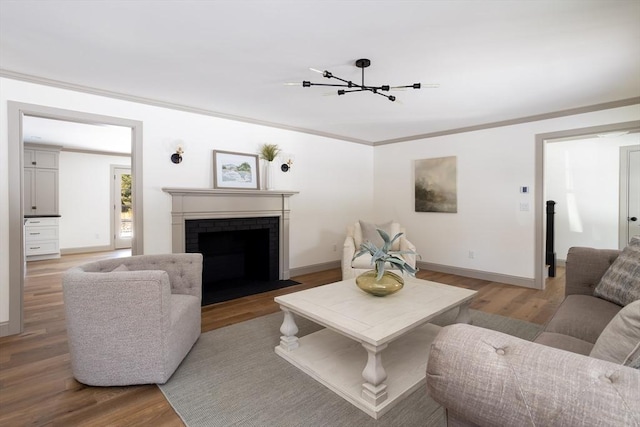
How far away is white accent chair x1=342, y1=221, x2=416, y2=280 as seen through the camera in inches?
160

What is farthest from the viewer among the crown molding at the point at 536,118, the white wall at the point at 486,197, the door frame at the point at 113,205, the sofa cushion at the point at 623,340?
the door frame at the point at 113,205

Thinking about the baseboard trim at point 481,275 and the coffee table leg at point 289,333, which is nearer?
the coffee table leg at point 289,333

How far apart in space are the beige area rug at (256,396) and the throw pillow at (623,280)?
129cm

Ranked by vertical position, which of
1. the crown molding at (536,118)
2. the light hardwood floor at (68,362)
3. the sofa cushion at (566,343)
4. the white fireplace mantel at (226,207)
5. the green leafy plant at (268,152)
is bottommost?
the light hardwood floor at (68,362)

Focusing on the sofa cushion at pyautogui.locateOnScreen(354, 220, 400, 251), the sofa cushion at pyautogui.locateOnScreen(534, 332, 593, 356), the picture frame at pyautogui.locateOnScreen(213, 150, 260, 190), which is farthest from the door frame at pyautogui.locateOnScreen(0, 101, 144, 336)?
the sofa cushion at pyautogui.locateOnScreen(534, 332, 593, 356)

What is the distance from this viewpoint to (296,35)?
2.24 metres

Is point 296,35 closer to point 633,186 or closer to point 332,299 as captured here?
point 332,299

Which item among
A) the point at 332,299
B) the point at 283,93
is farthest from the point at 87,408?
the point at 283,93

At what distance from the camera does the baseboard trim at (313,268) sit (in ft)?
16.1

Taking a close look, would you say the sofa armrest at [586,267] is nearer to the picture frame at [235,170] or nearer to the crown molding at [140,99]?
the picture frame at [235,170]

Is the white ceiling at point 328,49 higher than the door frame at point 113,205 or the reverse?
higher

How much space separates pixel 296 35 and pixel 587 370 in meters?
2.35

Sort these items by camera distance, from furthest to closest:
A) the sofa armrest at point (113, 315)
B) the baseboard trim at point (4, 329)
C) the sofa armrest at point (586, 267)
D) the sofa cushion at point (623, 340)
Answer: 1. the baseboard trim at point (4, 329)
2. the sofa armrest at point (586, 267)
3. the sofa armrest at point (113, 315)
4. the sofa cushion at point (623, 340)

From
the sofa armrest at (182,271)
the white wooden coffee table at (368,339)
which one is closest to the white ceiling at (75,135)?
the sofa armrest at (182,271)
